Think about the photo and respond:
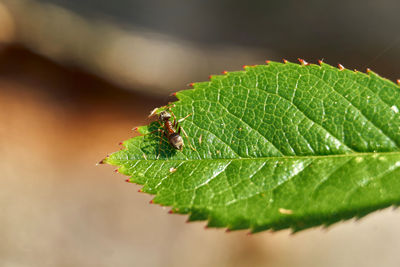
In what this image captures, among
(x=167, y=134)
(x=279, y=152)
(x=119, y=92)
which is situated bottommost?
(x=279, y=152)

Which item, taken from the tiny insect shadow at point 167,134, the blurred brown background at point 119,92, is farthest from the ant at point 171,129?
the blurred brown background at point 119,92

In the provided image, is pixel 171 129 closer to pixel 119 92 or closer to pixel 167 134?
pixel 167 134

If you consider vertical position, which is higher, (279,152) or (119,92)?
(119,92)

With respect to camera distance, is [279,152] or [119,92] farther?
[119,92]

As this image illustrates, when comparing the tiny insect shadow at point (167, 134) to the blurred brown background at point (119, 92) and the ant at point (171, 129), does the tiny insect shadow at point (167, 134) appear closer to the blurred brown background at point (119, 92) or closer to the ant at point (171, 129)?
the ant at point (171, 129)

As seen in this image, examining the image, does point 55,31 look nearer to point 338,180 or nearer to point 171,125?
point 171,125

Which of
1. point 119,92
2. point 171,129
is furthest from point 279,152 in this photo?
point 119,92

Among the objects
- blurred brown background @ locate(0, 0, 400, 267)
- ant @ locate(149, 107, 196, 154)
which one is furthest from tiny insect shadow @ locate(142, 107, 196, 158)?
blurred brown background @ locate(0, 0, 400, 267)

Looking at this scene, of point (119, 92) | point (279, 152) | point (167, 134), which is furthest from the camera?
point (119, 92)
